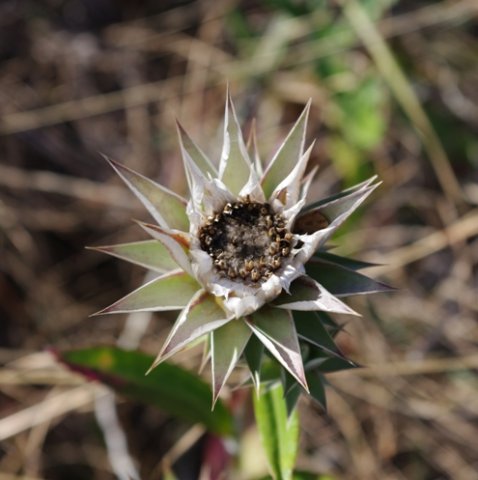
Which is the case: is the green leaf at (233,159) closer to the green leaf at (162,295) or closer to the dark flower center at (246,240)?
the dark flower center at (246,240)

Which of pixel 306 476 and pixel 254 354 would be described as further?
pixel 306 476

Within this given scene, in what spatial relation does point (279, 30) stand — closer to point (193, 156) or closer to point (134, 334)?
point (134, 334)

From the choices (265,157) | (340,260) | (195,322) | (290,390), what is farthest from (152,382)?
(265,157)

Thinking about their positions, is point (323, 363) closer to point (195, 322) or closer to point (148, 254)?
point (195, 322)

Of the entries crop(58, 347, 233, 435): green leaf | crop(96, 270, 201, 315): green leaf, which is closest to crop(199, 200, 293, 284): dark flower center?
crop(96, 270, 201, 315): green leaf

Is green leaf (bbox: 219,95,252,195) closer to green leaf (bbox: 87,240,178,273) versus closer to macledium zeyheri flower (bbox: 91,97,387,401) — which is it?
macledium zeyheri flower (bbox: 91,97,387,401)
